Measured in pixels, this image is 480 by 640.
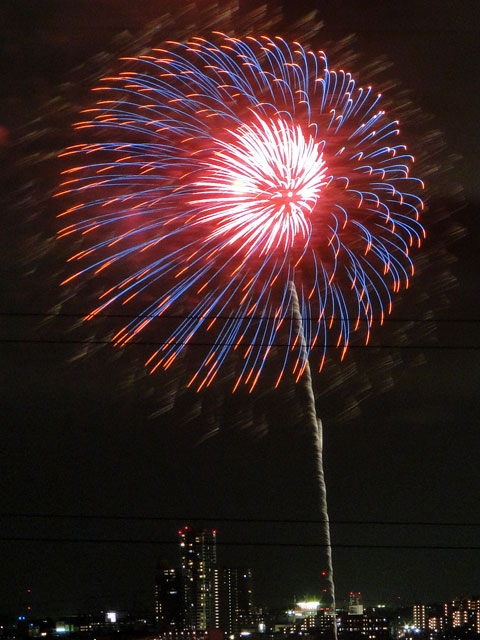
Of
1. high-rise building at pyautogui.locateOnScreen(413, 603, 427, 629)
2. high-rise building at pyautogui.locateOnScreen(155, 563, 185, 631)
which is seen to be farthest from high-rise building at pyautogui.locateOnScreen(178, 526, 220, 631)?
high-rise building at pyautogui.locateOnScreen(413, 603, 427, 629)

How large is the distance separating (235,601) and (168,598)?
3060 mm

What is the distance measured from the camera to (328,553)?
57.0 ft

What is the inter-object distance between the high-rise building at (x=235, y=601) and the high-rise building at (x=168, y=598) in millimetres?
1454

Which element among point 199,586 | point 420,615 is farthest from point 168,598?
point 420,615

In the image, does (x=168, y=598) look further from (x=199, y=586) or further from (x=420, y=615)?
(x=420, y=615)

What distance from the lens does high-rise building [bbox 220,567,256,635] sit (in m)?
28.6

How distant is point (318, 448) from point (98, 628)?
22778 mm

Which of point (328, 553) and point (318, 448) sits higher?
point (318, 448)

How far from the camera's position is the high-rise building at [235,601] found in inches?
1126

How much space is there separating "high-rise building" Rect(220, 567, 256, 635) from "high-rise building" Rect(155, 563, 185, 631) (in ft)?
4.77

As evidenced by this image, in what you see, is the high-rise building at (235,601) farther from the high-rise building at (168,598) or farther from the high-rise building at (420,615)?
the high-rise building at (420,615)

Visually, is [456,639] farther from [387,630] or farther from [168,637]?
[168,637]

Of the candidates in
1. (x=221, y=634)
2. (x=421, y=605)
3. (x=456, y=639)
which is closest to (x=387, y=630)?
(x=221, y=634)

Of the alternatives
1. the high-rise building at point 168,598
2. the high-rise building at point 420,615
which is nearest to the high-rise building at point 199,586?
the high-rise building at point 168,598
